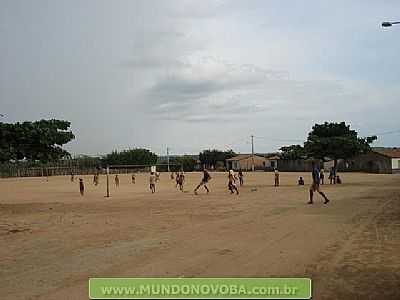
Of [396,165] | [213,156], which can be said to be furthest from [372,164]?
[213,156]

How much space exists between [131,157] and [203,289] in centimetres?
12009

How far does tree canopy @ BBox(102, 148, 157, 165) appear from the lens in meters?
120

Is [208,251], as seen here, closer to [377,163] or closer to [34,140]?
[34,140]

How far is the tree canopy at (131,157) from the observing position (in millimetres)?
119919

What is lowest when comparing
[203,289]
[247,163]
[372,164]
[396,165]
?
[203,289]

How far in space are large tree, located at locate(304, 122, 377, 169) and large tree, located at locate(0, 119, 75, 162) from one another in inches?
1042

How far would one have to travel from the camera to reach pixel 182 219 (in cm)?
1547

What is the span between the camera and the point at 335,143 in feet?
145

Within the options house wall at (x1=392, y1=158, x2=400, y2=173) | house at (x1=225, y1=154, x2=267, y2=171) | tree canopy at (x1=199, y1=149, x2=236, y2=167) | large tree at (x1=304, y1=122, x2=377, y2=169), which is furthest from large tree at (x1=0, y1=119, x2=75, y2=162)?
tree canopy at (x1=199, y1=149, x2=236, y2=167)

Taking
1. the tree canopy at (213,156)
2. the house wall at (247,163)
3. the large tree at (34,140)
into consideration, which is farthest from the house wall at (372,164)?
the large tree at (34,140)

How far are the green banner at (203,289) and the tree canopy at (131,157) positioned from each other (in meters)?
116

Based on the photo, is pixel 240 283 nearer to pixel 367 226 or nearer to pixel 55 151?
pixel 367 226

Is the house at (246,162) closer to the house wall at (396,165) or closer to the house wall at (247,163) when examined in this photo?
the house wall at (247,163)

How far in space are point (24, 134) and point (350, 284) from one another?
19.0 m
